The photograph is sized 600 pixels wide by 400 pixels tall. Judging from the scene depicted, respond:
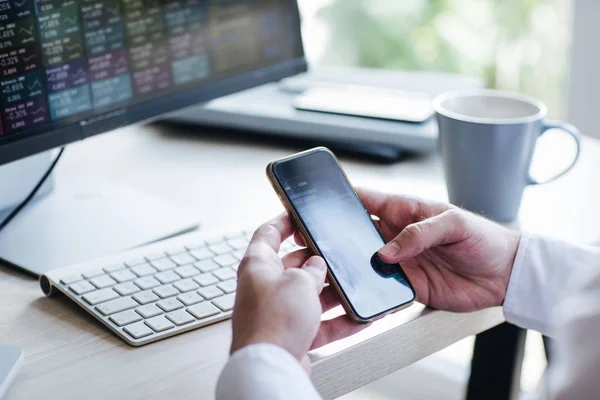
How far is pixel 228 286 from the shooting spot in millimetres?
653

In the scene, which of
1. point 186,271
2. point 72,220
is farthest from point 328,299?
point 72,220

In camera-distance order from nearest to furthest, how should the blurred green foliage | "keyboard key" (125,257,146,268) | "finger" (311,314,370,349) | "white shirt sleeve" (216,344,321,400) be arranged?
"white shirt sleeve" (216,344,321,400) → "finger" (311,314,370,349) → "keyboard key" (125,257,146,268) → the blurred green foliage

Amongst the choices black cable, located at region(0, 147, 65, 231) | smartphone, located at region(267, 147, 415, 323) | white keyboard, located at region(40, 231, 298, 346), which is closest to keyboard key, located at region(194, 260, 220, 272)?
white keyboard, located at region(40, 231, 298, 346)

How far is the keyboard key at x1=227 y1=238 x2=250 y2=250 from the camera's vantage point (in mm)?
716

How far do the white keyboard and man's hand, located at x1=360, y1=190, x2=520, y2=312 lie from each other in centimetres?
10

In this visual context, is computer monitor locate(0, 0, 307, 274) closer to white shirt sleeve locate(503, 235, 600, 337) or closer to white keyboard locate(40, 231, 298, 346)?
white keyboard locate(40, 231, 298, 346)

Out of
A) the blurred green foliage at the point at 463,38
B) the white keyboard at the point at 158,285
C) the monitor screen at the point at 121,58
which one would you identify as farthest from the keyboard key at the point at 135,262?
the blurred green foliage at the point at 463,38

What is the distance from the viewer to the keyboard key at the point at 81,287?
640 millimetres

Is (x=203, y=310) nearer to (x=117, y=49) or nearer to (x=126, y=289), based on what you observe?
(x=126, y=289)

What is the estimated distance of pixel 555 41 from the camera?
2.15 metres

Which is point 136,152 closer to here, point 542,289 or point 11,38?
point 11,38

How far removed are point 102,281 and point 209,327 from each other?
0.35 ft

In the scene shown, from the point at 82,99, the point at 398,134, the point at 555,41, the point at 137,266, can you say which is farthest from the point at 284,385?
the point at 555,41

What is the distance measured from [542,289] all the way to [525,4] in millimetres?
1679
